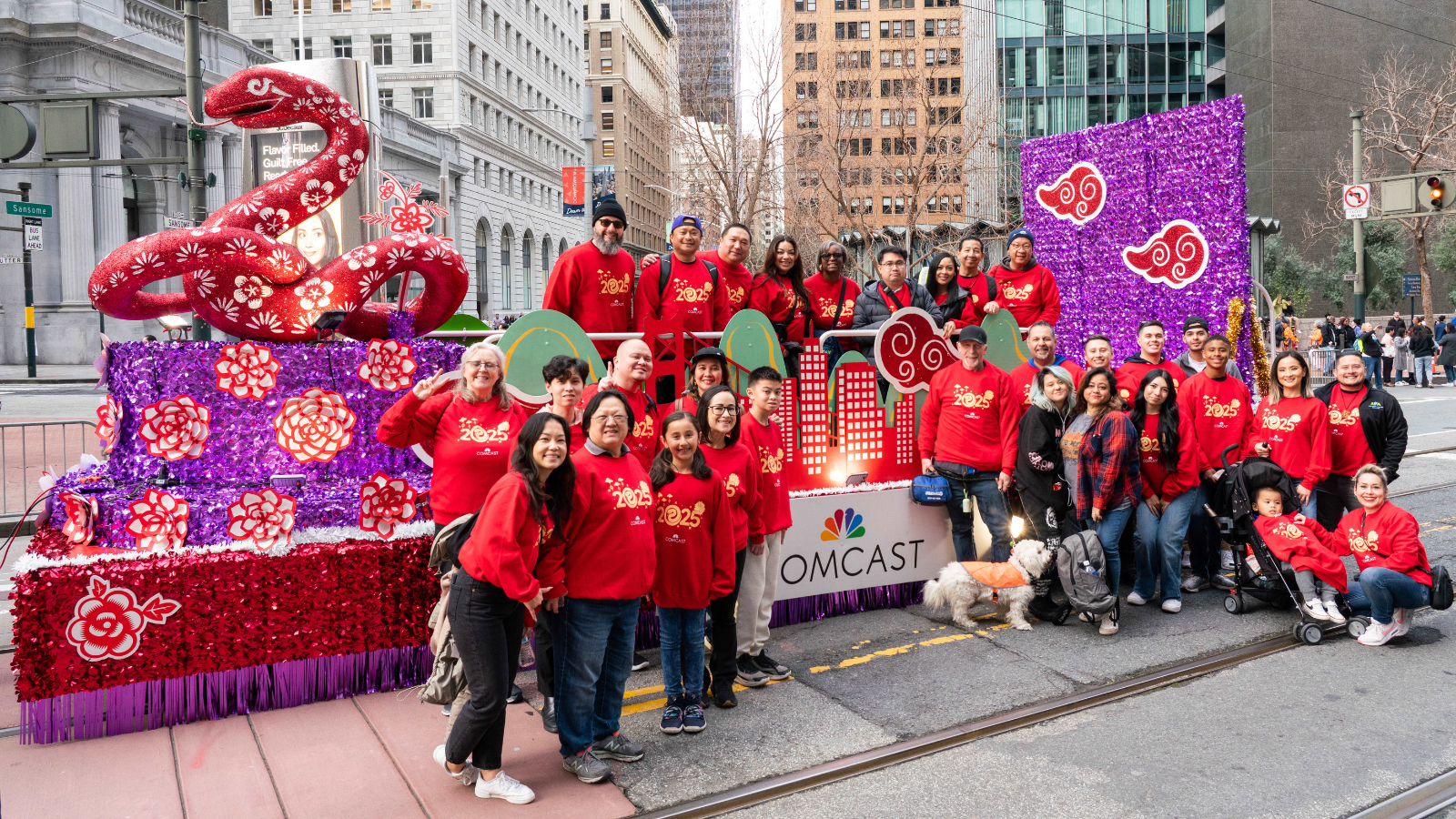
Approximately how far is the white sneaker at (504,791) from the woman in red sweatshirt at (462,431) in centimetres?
138

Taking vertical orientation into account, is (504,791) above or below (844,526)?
below

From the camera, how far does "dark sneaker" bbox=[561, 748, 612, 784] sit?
4207mm

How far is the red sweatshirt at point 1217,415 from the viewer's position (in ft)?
23.2

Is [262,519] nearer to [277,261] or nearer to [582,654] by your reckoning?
[277,261]

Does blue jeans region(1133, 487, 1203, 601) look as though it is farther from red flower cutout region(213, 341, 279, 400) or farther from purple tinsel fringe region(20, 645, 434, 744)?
red flower cutout region(213, 341, 279, 400)

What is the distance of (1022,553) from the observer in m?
6.43

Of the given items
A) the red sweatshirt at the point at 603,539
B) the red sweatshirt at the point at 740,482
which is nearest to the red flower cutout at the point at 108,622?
the red sweatshirt at the point at 603,539

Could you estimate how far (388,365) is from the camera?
563 cm

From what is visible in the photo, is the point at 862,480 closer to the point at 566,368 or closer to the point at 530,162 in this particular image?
the point at 566,368

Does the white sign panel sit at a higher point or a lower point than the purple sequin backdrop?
lower

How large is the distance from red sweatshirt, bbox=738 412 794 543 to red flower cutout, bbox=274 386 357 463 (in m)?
2.35

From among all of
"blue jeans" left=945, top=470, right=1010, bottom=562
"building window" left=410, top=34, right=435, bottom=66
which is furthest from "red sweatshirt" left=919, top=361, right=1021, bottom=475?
"building window" left=410, top=34, right=435, bottom=66

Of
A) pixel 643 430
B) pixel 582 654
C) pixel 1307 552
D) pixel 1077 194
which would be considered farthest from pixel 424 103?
pixel 582 654

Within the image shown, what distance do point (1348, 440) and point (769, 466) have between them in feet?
15.0
